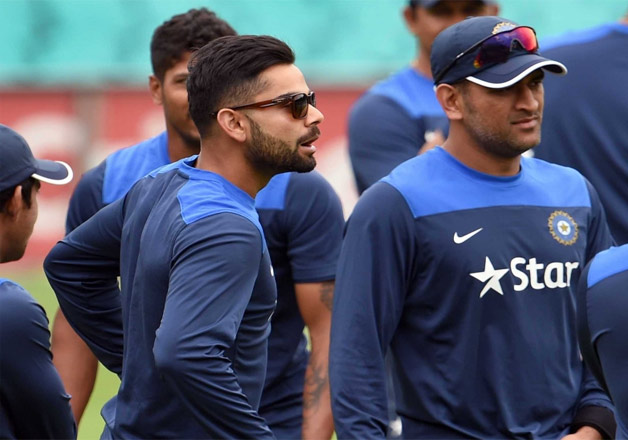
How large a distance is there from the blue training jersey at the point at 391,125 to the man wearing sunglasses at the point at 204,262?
6.27 feet

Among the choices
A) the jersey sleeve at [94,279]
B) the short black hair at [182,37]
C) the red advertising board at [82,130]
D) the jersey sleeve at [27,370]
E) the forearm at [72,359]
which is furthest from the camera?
the red advertising board at [82,130]

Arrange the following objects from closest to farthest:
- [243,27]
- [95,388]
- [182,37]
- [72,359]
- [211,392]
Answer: [211,392] → [72,359] → [182,37] → [95,388] → [243,27]

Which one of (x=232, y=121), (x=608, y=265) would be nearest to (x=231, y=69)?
(x=232, y=121)

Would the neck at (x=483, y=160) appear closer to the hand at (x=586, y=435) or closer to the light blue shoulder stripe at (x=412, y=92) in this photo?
the hand at (x=586, y=435)

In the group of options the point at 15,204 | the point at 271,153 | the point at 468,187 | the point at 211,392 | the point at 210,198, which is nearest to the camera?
the point at 211,392

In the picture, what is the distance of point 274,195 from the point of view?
4.90 m

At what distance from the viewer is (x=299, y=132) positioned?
389cm

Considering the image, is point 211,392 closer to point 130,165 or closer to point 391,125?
point 130,165

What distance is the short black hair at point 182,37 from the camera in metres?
5.26

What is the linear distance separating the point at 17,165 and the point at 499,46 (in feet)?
5.79

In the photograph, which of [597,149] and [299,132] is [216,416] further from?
[597,149]

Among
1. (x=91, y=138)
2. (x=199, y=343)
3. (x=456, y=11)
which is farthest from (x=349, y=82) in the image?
(x=199, y=343)

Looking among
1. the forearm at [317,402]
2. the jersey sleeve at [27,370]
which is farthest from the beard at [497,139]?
the jersey sleeve at [27,370]

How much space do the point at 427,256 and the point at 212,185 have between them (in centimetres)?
91
